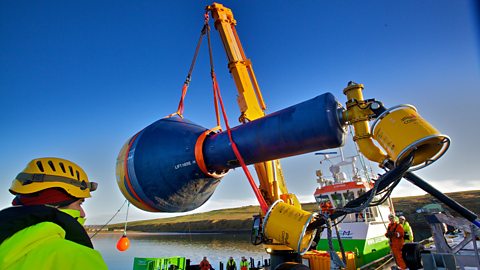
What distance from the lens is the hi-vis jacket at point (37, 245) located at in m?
1.15

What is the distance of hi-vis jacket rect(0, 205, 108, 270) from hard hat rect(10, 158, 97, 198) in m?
0.57

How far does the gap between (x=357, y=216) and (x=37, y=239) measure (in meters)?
16.0

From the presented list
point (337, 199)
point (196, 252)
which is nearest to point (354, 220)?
point (337, 199)

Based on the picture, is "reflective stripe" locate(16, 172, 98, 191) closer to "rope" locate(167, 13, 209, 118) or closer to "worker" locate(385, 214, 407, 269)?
"rope" locate(167, 13, 209, 118)

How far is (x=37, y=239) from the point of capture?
124 centimetres

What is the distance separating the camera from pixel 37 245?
123cm

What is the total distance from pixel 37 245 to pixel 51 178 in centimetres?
92

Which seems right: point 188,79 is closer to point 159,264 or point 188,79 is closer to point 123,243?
point 123,243

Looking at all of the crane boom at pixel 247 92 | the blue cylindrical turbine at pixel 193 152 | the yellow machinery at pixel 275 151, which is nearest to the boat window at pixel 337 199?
the crane boom at pixel 247 92

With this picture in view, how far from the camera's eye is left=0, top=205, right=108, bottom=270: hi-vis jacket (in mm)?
1146

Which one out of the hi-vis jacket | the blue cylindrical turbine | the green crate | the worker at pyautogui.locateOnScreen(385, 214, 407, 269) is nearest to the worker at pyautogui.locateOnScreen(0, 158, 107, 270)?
the hi-vis jacket

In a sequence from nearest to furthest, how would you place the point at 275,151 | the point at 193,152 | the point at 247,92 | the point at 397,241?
the point at 275,151 → the point at 193,152 → the point at 247,92 → the point at 397,241

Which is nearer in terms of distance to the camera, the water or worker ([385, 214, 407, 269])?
worker ([385, 214, 407, 269])

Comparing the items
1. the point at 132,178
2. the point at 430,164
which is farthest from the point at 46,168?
the point at 430,164
